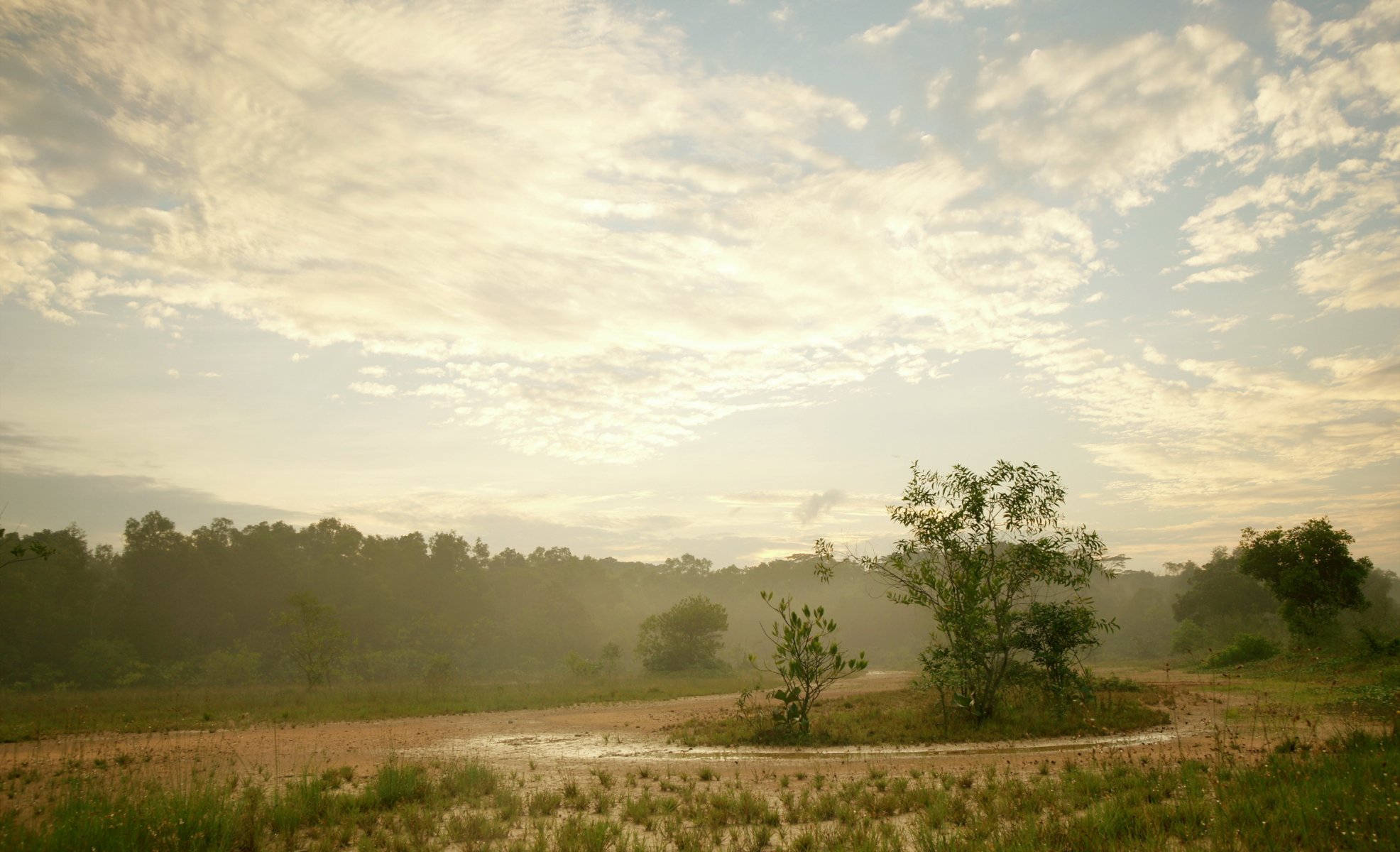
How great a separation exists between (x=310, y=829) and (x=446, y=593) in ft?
245

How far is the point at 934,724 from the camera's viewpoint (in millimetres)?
18094

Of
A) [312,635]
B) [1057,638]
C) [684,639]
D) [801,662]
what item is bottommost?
[684,639]

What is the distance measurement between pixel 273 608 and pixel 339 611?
16.5ft

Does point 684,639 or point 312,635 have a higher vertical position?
point 312,635

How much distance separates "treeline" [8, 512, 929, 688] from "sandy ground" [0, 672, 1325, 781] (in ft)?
58.5

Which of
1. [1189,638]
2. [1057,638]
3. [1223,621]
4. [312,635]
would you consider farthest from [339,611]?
[1223,621]

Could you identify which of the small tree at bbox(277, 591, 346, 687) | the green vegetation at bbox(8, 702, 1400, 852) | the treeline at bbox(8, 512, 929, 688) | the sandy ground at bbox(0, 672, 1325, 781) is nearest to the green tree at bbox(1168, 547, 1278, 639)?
the treeline at bbox(8, 512, 929, 688)

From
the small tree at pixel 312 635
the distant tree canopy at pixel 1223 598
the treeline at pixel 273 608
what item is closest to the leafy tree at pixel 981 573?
the treeline at pixel 273 608

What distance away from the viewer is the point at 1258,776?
8914 mm

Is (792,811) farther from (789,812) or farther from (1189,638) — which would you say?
(1189,638)

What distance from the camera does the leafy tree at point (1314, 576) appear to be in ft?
117

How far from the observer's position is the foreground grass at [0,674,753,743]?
21578mm

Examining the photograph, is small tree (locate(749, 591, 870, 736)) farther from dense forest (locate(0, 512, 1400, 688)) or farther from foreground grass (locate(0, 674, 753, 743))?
foreground grass (locate(0, 674, 753, 743))

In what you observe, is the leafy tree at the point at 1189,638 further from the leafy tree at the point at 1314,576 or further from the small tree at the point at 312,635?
the small tree at the point at 312,635
